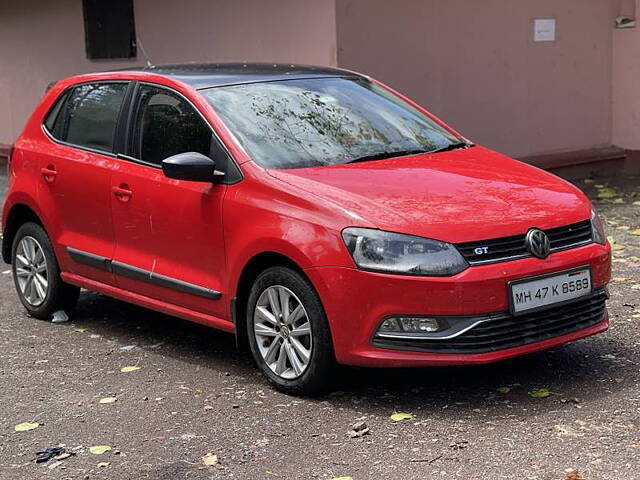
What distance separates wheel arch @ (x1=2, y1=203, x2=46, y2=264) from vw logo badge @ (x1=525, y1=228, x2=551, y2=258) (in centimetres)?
360

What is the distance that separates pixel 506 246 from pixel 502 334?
41 cm

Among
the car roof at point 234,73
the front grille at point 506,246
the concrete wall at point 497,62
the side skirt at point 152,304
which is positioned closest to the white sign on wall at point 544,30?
the concrete wall at point 497,62

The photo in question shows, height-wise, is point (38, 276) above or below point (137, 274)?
below

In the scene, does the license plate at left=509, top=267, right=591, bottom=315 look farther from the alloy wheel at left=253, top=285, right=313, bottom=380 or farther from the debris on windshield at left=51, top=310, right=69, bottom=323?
the debris on windshield at left=51, top=310, right=69, bottom=323

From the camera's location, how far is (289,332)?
5688 mm

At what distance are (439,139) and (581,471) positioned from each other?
104 inches

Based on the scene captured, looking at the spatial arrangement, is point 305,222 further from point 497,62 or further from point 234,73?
point 497,62

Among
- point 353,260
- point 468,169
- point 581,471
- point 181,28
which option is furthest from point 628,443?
point 181,28

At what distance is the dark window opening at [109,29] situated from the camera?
571 inches

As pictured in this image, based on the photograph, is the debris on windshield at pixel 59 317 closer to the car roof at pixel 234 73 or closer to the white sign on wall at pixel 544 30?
the car roof at pixel 234 73

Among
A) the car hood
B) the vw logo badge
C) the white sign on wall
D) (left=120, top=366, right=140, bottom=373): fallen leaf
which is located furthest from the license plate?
the white sign on wall

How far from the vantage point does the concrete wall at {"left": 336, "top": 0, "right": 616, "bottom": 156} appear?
37.7ft

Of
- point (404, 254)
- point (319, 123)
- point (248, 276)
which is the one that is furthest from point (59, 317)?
point (404, 254)

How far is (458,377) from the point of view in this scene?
5.91 metres
